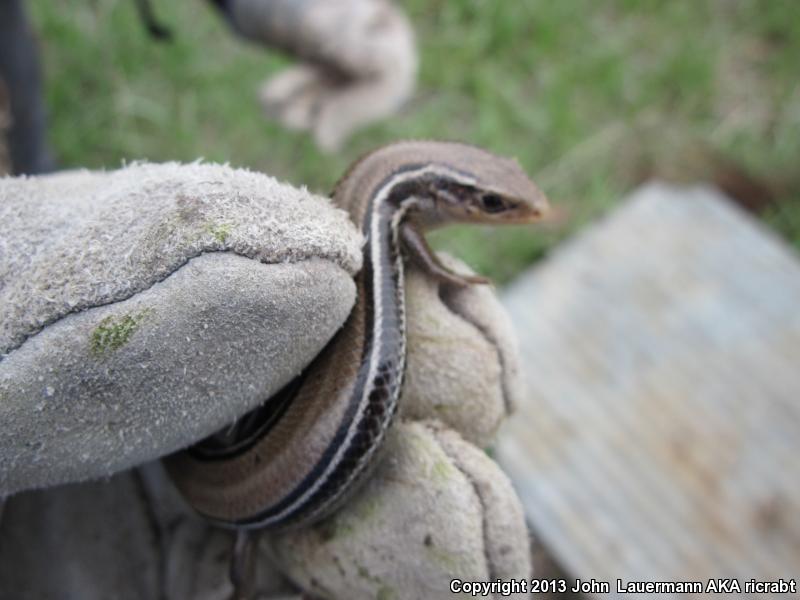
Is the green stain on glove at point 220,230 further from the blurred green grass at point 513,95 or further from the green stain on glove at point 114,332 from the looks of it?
the blurred green grass at point 513,95

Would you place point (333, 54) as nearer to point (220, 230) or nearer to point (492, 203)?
point (492, 203)

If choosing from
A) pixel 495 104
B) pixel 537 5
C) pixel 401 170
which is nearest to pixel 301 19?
pixel 401 170

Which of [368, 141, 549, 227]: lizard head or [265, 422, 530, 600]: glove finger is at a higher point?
[368, 141, 549, 227]: lizard head

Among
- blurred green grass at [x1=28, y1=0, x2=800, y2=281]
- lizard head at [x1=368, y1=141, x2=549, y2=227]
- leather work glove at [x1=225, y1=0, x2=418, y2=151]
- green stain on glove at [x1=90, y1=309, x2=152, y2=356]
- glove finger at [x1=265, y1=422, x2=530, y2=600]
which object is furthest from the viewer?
blurred green grass at [x1=28, y1=0, x2=800, y2=281]

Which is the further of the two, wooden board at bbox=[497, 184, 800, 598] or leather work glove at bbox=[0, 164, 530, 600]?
wooden board at bbox=[497, 184, 800, 598]

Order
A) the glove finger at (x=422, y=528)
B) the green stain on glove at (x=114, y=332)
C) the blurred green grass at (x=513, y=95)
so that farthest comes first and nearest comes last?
the blurred green grass at (x=513, y=95) < the glove finger at (x=422, y=528) < the green stain on glove at (x=114, y=332)

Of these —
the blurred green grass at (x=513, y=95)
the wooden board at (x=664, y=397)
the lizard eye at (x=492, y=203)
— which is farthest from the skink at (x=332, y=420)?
the blurred green grass at (x=513, y=95)

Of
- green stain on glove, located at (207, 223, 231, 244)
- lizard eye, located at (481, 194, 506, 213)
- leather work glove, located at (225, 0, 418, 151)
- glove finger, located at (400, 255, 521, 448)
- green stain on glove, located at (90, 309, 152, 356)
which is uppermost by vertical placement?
leather work glove, located at (225, 0, 418, 151)

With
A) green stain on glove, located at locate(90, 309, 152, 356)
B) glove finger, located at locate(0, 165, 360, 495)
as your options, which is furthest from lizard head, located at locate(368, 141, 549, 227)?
green stain on glove, located at locate(90, 309, 152, 356)

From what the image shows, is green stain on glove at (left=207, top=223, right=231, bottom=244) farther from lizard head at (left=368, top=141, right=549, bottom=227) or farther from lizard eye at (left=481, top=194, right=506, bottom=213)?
lizard eye at (left=481, top=194, right=506, bottom=213)
